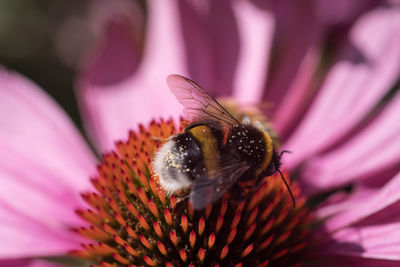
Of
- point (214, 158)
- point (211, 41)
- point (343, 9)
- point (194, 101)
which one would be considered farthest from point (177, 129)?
point (343, 9)

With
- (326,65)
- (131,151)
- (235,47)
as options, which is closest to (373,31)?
(326,65)

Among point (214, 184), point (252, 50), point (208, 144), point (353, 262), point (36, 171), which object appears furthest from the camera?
point (252, 50)

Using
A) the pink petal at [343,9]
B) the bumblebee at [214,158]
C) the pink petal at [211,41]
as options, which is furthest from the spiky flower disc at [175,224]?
the pink petal at [343,9]

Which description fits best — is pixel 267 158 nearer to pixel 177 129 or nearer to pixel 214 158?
pixel 214 158

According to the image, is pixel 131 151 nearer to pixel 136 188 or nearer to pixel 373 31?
pixel 136 188

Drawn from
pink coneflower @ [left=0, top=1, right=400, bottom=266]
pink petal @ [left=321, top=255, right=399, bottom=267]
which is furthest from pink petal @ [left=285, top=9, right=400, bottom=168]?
pink petal @ [left=321, top=255, right=399, bottom=267]

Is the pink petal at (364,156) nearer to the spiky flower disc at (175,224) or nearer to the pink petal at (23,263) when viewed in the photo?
the spiky flower disc at (175,224)

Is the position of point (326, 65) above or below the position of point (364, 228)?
above

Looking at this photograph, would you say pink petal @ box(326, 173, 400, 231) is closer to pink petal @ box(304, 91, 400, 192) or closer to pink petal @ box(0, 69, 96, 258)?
pink petal @ box(304, 91, 400, 192)
